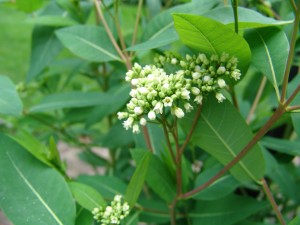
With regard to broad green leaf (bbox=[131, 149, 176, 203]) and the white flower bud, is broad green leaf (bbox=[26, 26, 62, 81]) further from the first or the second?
the white flower bud

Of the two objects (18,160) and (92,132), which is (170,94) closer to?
(18,160)

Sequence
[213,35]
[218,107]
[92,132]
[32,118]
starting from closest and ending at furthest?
1. [213,35]
2. [218,107]
3. [32,118]
4. [92,132]

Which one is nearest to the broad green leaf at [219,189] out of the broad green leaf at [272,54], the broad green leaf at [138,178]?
the broad green leaf at [138,178]

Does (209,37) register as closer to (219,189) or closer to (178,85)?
(178,85)

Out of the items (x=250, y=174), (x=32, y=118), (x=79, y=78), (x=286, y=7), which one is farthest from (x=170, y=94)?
(x=79, y=78)

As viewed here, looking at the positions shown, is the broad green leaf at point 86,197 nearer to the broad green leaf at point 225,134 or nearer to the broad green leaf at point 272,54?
the broad green leaf at point 225,134
